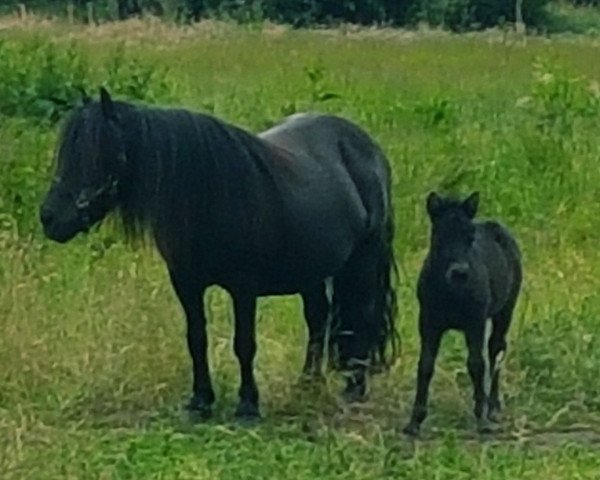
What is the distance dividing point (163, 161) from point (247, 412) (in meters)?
1.15

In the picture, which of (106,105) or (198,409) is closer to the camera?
(106,105)

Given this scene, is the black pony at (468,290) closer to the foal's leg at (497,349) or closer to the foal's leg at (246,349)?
the foal's leg at (497,349)

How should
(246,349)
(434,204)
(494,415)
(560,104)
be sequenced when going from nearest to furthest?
(434,204) < (246,349) < (494,415) < (560,104)

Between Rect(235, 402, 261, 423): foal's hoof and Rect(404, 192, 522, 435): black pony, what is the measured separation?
0.67 m

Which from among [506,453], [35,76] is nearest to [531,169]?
[35,76]

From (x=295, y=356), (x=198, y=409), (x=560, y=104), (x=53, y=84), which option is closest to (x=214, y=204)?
(x=198, y=409)

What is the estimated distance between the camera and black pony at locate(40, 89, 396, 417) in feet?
26.9

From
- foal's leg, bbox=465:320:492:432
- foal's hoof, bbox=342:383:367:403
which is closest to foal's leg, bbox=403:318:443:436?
foal's leg, bbox=465:320:492:432

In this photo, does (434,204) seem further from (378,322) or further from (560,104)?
(560,104)

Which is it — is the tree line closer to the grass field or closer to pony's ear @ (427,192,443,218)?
the grass field

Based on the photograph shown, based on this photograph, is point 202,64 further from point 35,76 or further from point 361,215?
point 361,215

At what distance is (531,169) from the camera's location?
48.4 feet

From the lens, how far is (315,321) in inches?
370

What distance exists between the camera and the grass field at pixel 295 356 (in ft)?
25.4
